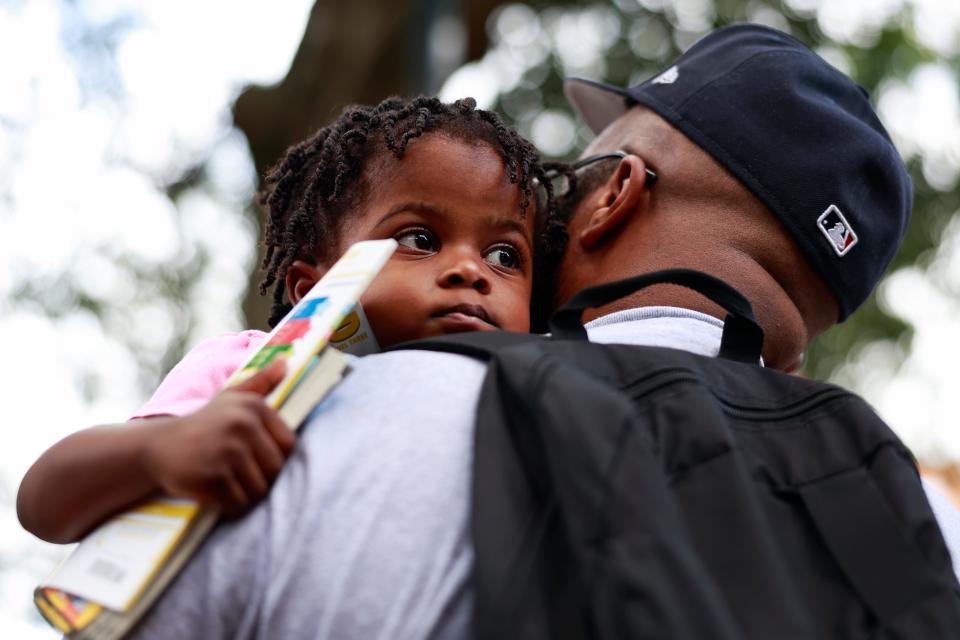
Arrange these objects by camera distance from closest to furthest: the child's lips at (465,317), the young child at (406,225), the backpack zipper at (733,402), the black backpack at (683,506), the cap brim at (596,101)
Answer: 1. the black backpack at (683,506)
2. the backpack zipper at (733,402)
3. the young child at (406,225)
4. the child's lips at (465,317)
5. the cap brim at (596,101)

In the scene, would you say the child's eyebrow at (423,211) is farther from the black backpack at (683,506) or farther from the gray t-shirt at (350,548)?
the gray t-shirt at (350,548)

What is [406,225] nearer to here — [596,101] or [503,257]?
[503,257]

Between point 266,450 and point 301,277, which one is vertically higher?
point 266,450

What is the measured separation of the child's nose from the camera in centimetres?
224

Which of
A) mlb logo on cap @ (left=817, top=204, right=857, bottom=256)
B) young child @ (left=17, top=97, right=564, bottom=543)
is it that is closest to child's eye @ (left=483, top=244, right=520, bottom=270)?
young child @ (left=17, top=97, right=564, bottom=543)

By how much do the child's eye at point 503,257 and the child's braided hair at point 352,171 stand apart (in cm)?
11

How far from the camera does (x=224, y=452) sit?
54.6 inches

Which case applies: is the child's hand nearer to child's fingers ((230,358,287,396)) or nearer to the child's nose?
child's fingers ((230,358,287,396))

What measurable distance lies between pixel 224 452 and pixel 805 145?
165cm

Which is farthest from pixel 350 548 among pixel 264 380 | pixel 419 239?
pixel 419 239

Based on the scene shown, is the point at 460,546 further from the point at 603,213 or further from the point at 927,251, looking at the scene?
the point at 927,251

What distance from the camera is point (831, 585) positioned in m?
1.46

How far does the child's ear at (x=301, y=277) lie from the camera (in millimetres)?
2523

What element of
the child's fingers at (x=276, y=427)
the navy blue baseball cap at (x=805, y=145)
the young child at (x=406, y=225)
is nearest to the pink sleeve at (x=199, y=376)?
the young child at (x=406, y=225)
